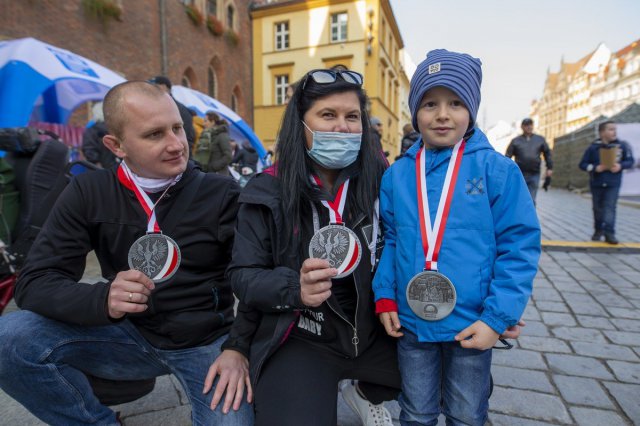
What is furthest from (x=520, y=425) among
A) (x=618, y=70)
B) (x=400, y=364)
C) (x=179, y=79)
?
(x=618, y=70)

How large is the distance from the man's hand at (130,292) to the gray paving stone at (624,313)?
393cm

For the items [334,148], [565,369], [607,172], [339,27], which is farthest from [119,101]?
[339,27]

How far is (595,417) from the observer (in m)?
2.12

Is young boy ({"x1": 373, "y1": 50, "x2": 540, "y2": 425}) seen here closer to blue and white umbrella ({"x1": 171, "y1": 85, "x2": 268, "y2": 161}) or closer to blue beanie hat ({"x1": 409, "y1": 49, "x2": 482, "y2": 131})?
blue beanie hat ({"x1": 409, "y1": 49, "x2": 482, "y2": 131})

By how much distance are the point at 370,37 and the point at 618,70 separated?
60.4 meters

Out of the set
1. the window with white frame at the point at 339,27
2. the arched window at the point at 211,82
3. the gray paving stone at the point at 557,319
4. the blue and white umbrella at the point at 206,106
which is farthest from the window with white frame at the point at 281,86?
the gray paving stone at the point at 557,319

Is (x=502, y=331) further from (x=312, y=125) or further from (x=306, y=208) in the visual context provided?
(x=312, y=125)

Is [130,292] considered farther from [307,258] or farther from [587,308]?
[587,308]

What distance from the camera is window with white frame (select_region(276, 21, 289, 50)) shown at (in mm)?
26703

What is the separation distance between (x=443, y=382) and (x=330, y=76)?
4.84 ft

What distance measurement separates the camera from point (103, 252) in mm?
1854

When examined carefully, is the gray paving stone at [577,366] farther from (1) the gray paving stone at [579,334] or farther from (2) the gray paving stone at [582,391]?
(1) the gray paving stone at [579,334]

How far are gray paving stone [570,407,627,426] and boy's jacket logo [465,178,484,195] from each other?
1.48 meters

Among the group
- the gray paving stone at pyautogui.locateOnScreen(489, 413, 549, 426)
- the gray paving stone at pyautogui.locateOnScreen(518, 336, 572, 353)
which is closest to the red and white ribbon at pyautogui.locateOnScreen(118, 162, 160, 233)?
the gray paving stone at pyautogui.locateOnScreen(489, 413, 549, 426)
